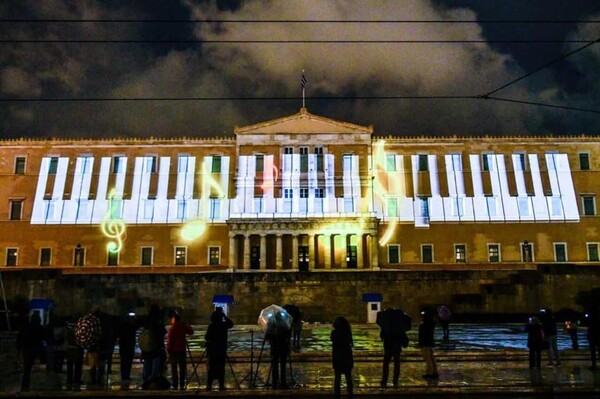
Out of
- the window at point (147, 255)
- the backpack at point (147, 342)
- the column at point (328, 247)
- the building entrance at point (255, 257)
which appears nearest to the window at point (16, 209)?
the window at point (147, 255)


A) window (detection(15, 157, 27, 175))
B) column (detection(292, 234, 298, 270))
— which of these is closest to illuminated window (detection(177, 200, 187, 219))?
column (detection(292, 234, 298, 270))

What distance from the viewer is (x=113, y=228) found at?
145 ft

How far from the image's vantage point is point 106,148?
46312mm

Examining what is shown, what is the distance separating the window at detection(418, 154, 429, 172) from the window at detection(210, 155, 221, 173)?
1548cm

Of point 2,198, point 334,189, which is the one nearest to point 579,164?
point 334,189

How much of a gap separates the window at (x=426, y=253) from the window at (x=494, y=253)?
427cm

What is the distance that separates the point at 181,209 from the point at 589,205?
30.7 metres

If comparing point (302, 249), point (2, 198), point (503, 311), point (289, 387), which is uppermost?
point (2, 198)

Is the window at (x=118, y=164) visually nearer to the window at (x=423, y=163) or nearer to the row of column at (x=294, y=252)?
the row of column at (x=294, y=252)

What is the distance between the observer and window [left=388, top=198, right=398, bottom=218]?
44.2 meters

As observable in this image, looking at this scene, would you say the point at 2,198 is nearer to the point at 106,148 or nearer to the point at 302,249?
the point at 106,148

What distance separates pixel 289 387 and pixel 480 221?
35155 millimetres

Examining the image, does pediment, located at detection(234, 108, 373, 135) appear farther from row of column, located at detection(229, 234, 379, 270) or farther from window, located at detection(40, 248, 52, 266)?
window, located at detection(40, 248, 52, 266)

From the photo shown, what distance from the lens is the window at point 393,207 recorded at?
44156mm
